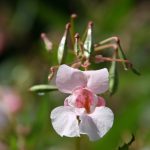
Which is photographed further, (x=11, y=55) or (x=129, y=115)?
(x=11, y=55)

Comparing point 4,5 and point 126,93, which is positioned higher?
point 4,5

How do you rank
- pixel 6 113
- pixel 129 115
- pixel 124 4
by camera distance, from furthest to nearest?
pixel 124 4 < pixel 6 113 < pixel 129 115

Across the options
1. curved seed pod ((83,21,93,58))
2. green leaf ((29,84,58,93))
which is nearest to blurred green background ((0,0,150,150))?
green leaf ((29,84,58,93))

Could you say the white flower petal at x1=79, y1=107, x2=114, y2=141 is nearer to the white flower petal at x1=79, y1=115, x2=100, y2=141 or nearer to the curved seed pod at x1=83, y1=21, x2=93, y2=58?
the white flower petal at x1=79, y1=115, x2=100, y2=141

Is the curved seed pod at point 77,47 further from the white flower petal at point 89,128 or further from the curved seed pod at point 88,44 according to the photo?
the white flower petal at point 89,128

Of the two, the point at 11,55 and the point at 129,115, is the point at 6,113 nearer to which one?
the point at 129,115

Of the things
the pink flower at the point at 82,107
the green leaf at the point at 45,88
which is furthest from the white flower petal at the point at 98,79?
the green leaf at the point at 45,88

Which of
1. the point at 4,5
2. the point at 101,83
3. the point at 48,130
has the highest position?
the point at 4,5

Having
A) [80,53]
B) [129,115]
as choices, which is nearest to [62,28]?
[129,115]
